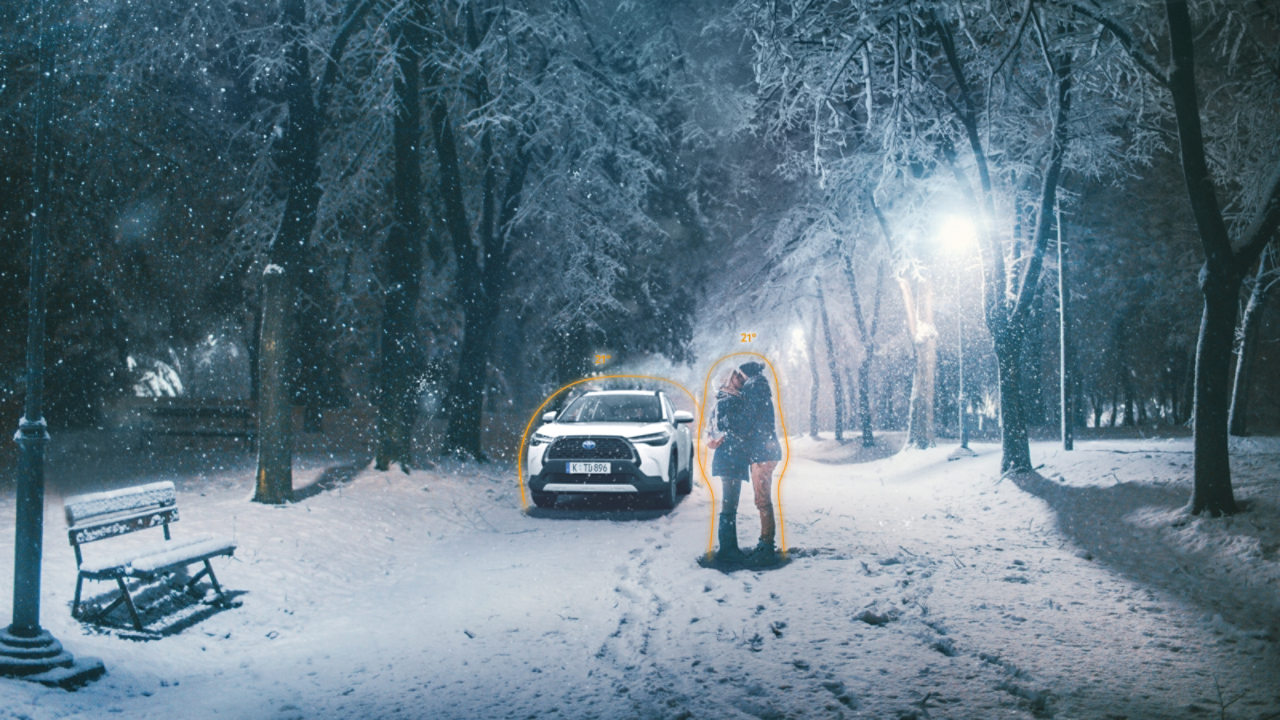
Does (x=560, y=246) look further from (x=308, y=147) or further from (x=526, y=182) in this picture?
(x=308, y=147)

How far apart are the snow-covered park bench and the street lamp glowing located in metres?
13.8

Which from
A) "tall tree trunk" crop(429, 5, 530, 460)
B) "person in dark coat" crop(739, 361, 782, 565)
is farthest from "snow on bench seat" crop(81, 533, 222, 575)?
"tall tree trunk" crop(429, 5, 530, 460)

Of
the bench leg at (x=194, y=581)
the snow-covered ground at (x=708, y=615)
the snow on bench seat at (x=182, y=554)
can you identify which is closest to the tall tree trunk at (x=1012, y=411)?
the snow-covered ground at (x=708, y=615)

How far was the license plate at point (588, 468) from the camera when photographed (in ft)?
36.9

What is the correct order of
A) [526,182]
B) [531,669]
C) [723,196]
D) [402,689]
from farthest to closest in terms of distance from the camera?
[723,196], [526,182], [531,669], [402,689]

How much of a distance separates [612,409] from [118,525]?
24.7 feet

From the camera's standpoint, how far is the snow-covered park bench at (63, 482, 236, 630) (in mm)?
6098

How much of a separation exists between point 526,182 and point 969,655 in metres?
16.0

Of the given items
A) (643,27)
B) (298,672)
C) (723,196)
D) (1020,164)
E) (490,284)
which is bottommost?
(298,672)

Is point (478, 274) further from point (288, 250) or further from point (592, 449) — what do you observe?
point (592, 449)

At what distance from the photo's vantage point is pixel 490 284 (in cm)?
1809

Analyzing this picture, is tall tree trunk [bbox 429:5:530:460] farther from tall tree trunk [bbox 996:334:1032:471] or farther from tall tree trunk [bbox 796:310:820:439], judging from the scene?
tall tree trunk [bbox 796:310:820:439]

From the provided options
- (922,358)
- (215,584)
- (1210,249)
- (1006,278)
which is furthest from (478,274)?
(1210,249)

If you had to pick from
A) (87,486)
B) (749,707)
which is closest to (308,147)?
(87,486)
